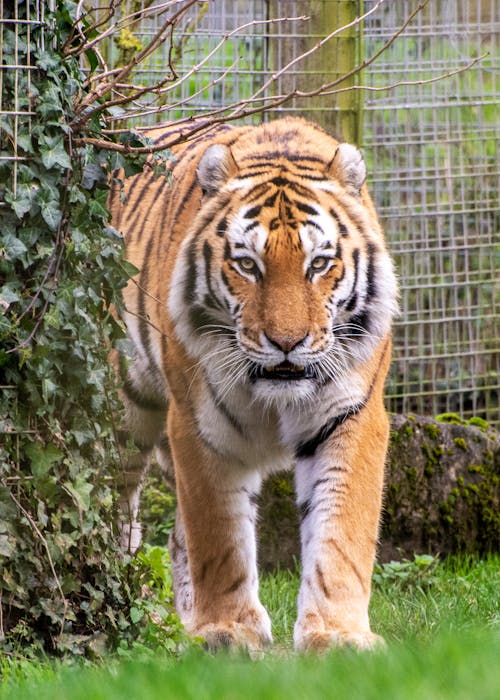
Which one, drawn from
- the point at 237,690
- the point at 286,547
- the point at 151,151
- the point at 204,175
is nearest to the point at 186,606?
the point at 286,547

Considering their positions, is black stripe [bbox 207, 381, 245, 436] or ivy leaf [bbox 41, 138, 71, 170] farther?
black stripe [bbox 207, 381, 245, 436]

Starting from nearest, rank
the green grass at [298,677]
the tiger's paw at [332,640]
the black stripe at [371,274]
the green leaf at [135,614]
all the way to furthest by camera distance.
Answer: the green grass at [298,677]
the green leaf at [135,614]
the tiger's paw at [332,640]
the black stripe at [371,274]

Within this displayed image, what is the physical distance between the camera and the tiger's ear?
4.56 meters

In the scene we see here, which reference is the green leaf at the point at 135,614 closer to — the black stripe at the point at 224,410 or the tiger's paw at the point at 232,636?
the tiger's paw at the point at 232,636

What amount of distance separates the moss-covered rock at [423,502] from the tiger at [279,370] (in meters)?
1.35

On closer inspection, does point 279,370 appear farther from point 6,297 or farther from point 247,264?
point 6,297

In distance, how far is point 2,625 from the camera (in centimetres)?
354

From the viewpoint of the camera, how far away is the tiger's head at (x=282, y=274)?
421 centimetres

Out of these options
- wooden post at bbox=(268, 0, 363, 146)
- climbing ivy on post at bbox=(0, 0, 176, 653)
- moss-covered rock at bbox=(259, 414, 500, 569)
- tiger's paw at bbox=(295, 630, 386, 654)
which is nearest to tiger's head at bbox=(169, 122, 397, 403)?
climbing ivy on post at bbox=(0, 0, 176, 653)

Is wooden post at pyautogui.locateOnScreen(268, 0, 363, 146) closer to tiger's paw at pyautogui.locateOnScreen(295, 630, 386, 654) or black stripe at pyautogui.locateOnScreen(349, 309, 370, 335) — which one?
black stripe at pyautogui.locateOnScreen(349, 309, 370, 335)

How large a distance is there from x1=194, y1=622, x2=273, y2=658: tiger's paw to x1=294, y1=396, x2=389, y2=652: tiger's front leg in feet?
0.81

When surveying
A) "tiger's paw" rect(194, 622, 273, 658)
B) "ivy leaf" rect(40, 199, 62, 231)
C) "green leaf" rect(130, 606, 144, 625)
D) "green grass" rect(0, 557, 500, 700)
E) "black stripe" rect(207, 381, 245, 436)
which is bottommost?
"tiger's paw" rect(194, 622, 273, 658)

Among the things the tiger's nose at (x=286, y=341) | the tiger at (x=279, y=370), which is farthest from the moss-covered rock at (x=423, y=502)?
the tiger's nose at (x=286, y=341)

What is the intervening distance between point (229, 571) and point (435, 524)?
202 cm
